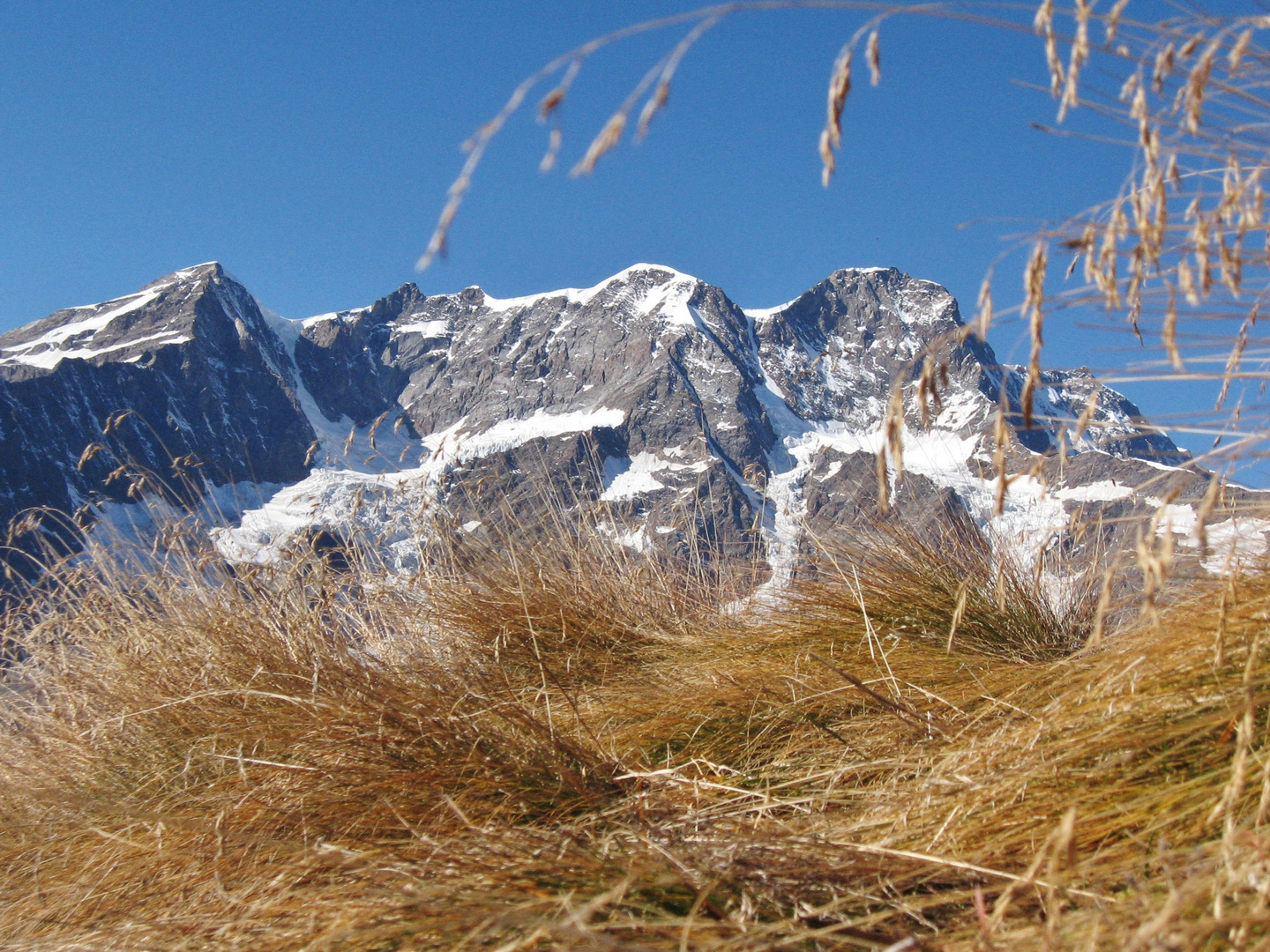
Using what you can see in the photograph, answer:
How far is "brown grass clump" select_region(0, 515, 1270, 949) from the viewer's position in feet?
3.11

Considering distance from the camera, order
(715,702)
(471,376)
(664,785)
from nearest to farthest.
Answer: (664,785)
(715,702)
(471,376)

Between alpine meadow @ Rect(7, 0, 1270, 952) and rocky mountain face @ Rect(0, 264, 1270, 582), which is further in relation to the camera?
rocky mountain face @ Rect(0, 264, 1270, 582)

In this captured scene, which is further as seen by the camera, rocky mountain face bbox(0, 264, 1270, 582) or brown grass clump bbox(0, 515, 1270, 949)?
rocky mountain face bbox(0, 264, 1270, 582)

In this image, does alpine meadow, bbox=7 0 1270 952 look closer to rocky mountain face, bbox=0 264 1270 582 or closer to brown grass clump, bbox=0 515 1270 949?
brown grass clump, bbox=0 515 1270 949

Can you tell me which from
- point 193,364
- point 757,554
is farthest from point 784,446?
point 757,554

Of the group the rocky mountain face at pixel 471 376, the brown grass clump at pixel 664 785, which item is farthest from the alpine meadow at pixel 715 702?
the rocky mountain face at pixel 471 376

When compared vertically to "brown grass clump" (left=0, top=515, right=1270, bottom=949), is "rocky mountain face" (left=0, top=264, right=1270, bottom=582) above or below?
below

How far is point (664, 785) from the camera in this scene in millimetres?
1509

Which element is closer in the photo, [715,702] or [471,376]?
[715,702]

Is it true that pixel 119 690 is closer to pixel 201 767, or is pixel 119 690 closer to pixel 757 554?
pixel 201 767

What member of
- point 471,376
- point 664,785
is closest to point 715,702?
point 664,785

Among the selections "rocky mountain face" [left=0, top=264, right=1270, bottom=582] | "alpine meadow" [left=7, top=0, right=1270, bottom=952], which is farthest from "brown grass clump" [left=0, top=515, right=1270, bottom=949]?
"rocky mountain face" [left=0, top=264, right=1270, bottom=582]

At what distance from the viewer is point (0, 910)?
1.59 metres

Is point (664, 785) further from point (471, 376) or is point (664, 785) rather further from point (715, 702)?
point (471, 376)
